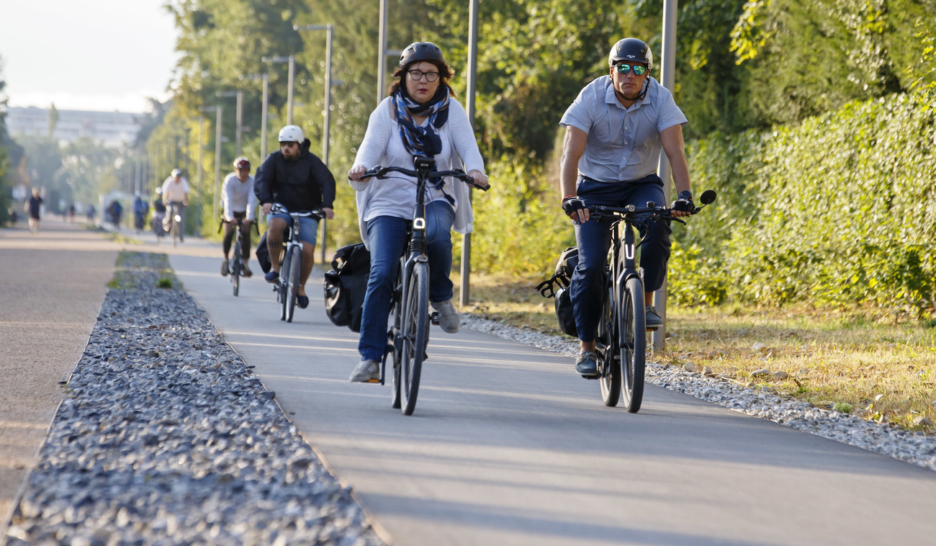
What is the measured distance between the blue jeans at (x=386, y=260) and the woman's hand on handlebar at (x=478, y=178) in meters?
0.27

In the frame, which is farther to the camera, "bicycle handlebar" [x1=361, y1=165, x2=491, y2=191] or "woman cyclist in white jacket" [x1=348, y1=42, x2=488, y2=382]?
"woman cyclist in white jacket" [x1=348, y1=42, x2=488, y2=382]

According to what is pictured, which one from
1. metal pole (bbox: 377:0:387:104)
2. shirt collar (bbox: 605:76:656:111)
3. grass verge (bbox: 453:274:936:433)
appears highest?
metal pole (bbox: 377:0:387:104)

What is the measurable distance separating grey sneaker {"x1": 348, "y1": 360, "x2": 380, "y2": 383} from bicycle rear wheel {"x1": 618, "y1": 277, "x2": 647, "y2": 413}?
133 centimetres

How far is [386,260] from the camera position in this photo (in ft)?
19.7

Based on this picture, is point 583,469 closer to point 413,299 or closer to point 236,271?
point 413,299

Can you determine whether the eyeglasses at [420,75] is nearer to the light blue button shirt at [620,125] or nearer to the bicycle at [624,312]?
the light blue button shirt at [620,125]

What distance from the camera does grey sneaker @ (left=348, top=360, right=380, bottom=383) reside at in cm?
590

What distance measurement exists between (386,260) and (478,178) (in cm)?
66

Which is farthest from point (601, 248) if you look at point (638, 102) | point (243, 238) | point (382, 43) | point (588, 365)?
point (382, 43)

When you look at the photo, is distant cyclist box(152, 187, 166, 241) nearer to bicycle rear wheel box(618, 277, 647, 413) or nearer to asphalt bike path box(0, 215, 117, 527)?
asphalt bike path box(0, 215, 117, 527)

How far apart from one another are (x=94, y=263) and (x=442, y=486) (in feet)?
59.4

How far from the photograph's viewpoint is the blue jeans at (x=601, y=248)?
6297mm

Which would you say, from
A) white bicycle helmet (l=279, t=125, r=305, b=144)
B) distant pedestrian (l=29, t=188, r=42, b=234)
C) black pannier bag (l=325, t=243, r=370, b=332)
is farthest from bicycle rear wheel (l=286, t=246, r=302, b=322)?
distant pedestrian (l=29, t=188, r=42, b=234)

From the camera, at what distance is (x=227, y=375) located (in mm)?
7016
